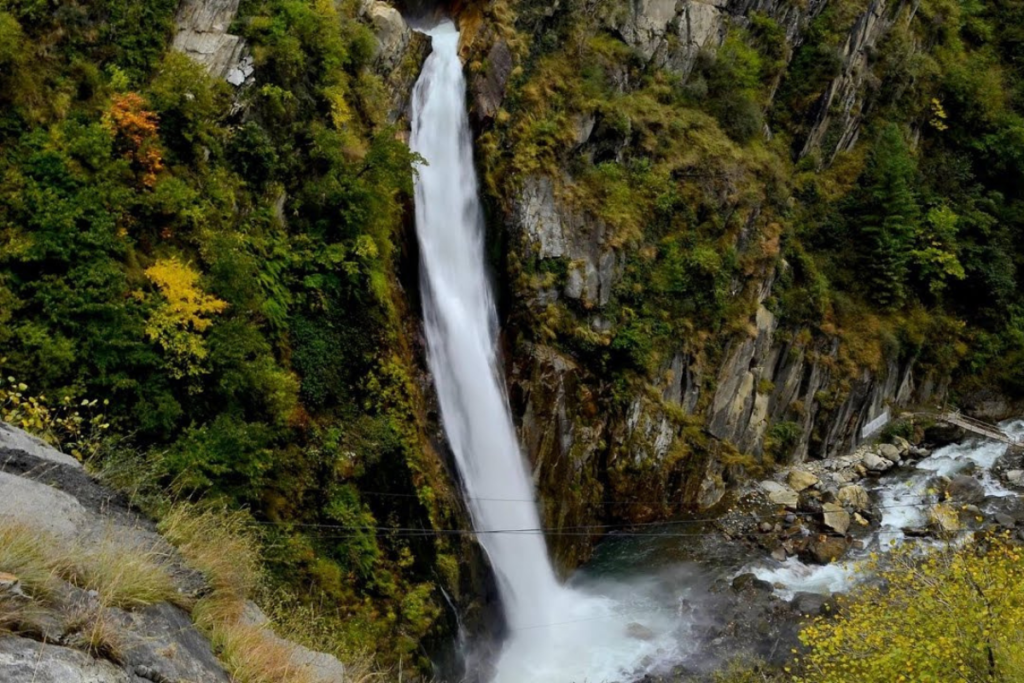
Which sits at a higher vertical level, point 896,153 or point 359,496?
point 896,153

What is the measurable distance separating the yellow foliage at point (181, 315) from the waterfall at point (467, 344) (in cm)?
437

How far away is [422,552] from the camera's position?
9.91m

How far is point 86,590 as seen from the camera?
383 centimetres

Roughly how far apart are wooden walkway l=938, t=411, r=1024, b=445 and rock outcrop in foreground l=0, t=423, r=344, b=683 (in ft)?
71.0

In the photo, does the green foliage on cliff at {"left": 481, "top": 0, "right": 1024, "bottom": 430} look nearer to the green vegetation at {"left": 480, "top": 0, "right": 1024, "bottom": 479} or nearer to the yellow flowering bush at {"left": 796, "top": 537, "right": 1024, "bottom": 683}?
the green vegetation at {"left": 480, "top": 0, "right": 1024, "bottom": 479}

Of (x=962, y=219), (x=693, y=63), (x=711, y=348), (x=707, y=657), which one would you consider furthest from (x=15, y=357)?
(x=962, y=219)

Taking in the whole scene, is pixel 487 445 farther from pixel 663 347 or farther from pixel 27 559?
pixel 27 559

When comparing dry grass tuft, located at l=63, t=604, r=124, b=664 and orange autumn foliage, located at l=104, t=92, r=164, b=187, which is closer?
dry grass tuft, located at l=63, t=604, r=124, b=664

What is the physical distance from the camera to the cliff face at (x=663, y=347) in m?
14.5

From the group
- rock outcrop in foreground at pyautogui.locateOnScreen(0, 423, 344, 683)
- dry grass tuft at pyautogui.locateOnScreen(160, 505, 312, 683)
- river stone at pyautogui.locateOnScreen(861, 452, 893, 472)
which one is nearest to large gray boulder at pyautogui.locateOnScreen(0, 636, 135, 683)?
rock outcrop in foreground at pyautogui.locateOnScreen(0, 423, 344, 683)

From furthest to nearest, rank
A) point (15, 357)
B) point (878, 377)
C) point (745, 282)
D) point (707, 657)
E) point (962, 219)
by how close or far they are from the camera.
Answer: point (962, 219) < point (878, 377) < point (745, 282) < point (707, 657) < point (15, 357)

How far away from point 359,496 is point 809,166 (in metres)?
17.6

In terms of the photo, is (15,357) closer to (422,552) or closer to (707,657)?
(422,552)

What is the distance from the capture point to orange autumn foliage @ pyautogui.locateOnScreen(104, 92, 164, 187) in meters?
8.46
